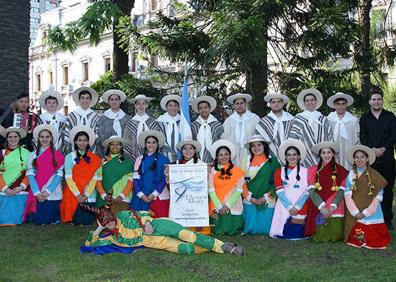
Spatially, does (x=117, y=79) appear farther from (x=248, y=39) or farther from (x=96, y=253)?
(x=96, y=253)

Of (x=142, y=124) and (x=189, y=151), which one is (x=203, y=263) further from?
(x=142, y=124)

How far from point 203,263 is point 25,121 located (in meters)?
4.24

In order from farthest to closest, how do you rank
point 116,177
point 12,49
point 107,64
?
point 107,64 → point 12,49 → point 116,177

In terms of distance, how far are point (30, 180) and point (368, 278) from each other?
5079mm

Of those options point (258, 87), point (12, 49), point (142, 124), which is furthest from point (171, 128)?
point (12, 49)

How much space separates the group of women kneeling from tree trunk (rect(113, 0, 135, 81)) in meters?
5.02

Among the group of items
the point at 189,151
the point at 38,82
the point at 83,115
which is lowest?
the point at 189,151

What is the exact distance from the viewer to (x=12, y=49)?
10422 mm

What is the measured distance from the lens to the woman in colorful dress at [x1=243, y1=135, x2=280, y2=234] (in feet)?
26.2

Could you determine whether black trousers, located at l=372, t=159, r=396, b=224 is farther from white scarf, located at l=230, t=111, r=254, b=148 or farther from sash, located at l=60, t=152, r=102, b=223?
sash, located at l=60, t=152, r=102, b=223

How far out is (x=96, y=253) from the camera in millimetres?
6758

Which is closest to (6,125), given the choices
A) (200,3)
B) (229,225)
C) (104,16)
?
(104,16)

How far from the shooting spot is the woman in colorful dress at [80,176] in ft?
28.0

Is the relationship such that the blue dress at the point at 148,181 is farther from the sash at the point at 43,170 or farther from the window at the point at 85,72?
the window at the point at 85,72
